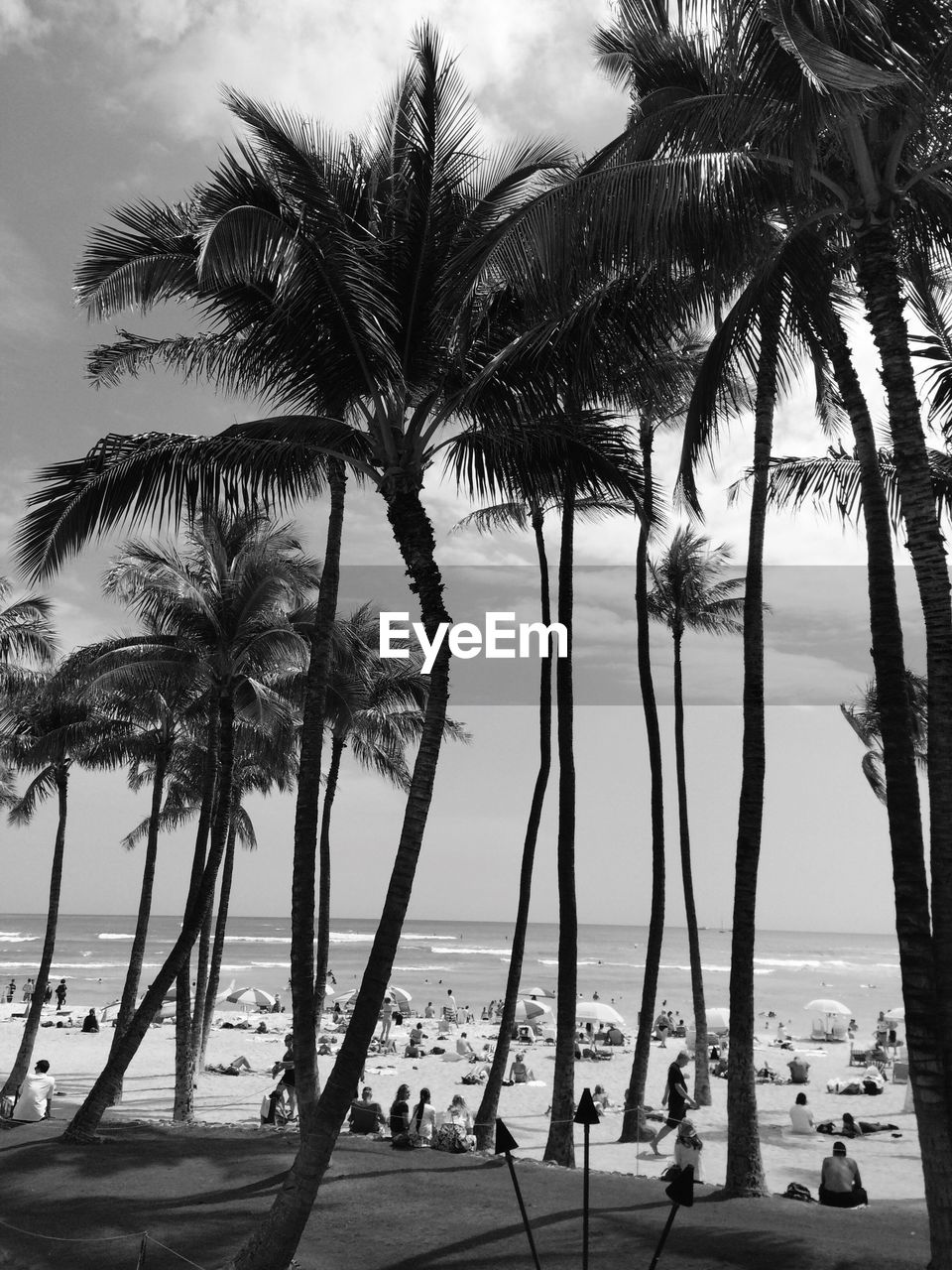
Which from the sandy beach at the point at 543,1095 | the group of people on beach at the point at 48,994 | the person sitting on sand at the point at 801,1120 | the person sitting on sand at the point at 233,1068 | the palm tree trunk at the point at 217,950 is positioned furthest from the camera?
the group of people on beach at the point at 48,994

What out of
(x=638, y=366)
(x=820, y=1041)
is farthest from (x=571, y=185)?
(x=820, y=1041)

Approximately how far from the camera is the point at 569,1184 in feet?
36.7

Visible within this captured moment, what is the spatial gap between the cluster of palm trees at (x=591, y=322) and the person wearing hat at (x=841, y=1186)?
1687mm

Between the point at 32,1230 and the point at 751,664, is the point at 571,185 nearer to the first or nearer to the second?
the point at 751,664

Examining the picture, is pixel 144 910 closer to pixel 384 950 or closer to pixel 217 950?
pixel 217 950

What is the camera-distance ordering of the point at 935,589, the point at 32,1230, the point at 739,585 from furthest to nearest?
the point at 739,585 → the point at 32,1230 → the point at 935,589

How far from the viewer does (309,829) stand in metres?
12.4

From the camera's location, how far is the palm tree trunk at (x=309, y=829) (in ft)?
38.0

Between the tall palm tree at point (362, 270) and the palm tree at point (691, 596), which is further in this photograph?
the palm tree at point (691, 596)

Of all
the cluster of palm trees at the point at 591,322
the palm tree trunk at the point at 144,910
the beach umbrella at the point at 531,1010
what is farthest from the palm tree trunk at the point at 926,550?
the beach umbrella at the point at 531,1010

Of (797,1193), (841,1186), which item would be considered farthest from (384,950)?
(797,1193)

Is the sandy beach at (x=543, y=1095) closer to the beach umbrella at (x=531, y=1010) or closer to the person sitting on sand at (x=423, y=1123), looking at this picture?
the beach umbrella at (x=531, y=1010)

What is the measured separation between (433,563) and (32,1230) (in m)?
7.14

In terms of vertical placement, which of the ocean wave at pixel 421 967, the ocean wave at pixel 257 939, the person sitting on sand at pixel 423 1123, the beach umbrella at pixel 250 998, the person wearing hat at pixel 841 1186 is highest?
the person wearing hat at pixel 841 1186
